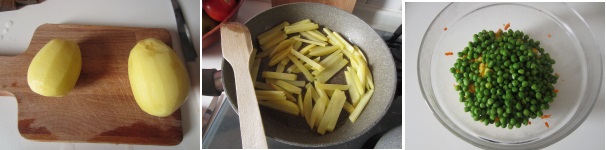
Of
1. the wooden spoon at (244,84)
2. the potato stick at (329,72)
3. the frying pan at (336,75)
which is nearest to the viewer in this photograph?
the wooden spoon at (244,84)

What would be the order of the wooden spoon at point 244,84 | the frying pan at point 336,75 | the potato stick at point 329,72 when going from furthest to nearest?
Result: the potato stick at point 329,72, the frying pan at point 336,75, the wooden spoon at point 244,84

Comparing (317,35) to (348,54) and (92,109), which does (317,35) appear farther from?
(92,109)

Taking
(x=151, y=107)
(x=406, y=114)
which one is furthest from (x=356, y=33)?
(x=151, y=107)

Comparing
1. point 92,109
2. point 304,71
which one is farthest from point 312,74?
point 92,109

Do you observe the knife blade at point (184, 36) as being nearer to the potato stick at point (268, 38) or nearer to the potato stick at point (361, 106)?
the potato stick at point (268, 38)

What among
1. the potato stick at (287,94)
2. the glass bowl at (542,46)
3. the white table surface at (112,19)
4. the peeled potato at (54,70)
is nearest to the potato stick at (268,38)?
the potato stick at (287,94)

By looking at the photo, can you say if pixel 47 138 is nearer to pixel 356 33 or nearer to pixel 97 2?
pixel 97 2
